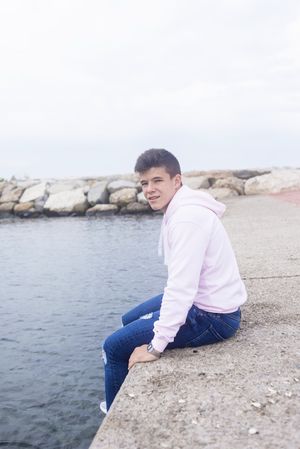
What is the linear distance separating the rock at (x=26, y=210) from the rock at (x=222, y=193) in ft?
27.7

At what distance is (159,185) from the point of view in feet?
10.8

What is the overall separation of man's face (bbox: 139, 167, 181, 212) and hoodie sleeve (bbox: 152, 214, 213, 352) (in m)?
0.29

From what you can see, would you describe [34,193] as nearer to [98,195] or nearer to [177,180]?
[98,195]

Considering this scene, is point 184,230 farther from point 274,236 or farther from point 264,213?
point 264,213

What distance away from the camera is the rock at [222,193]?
2261 centimetres

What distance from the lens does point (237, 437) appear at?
2.40 m

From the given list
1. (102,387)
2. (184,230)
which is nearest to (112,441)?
(184,230)

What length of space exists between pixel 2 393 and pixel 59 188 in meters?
21.4

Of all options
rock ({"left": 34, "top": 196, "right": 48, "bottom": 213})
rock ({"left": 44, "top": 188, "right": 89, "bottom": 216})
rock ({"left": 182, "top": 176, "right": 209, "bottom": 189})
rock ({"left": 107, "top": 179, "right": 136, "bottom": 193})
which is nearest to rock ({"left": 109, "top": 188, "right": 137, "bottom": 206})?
rock ({"left": 107, "top": 179, "right": 136, "bottom": 193})

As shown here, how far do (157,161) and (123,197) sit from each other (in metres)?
19.4

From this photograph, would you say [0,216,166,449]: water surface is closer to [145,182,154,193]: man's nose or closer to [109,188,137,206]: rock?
[145,182,154,193]: man's nose

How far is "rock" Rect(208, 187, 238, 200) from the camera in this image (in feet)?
74.2

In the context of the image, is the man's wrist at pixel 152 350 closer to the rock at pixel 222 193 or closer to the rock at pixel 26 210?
the rock at pixel 222 193

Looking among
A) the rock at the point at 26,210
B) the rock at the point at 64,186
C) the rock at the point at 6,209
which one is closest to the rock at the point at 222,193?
the rock at the point at 64,186
